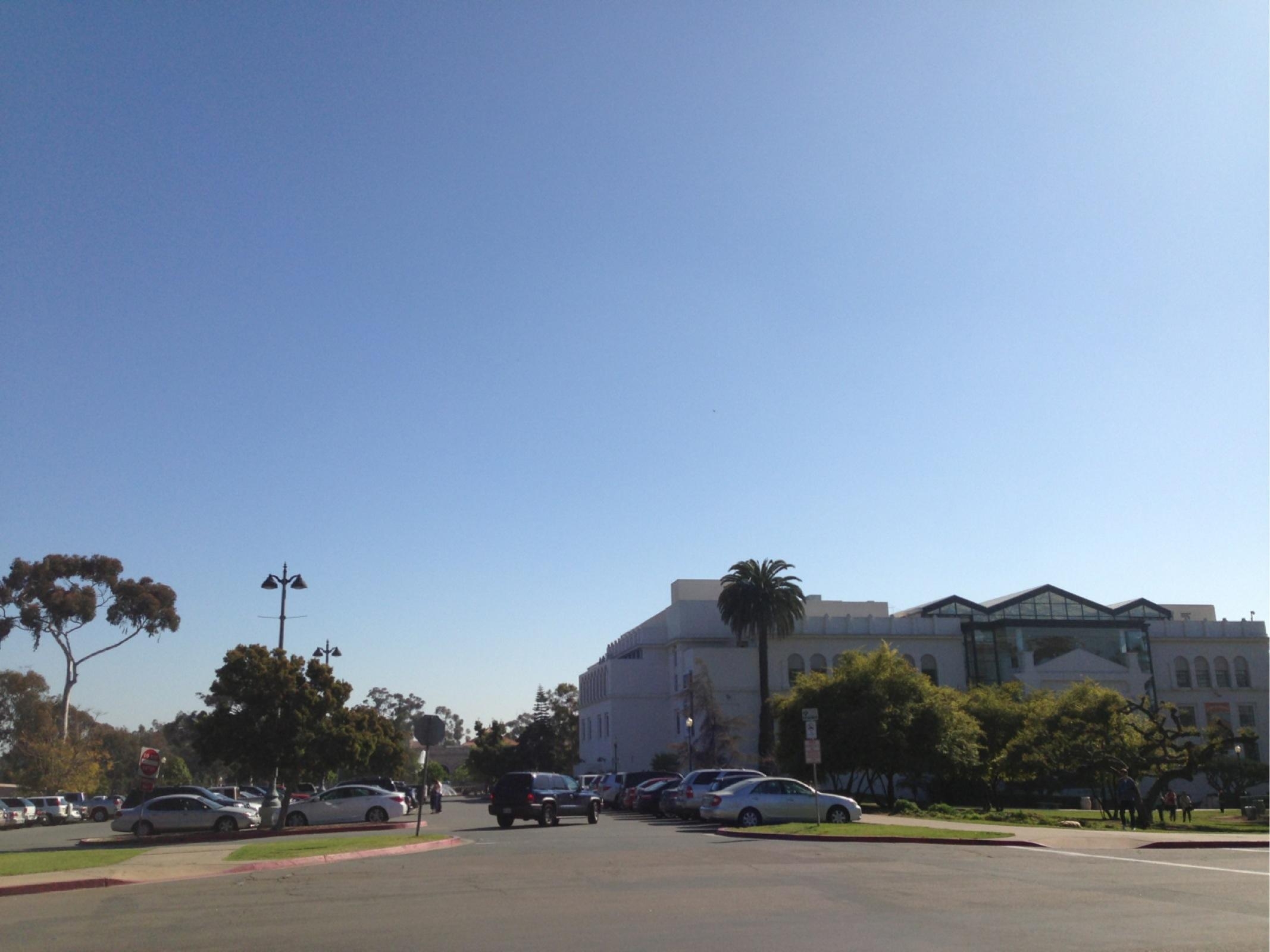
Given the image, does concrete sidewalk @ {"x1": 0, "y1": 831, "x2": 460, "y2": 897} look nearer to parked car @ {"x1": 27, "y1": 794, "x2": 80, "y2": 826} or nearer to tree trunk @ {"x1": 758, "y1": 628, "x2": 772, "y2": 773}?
parked car @ {"x1": 27, "y1": 794, "x2": 80, "y2": 826}

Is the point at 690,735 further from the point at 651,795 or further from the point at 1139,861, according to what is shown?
the point at 1139,861

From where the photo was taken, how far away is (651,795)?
4250 cm

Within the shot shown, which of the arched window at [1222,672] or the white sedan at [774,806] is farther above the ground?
the arched window at [1222,672]

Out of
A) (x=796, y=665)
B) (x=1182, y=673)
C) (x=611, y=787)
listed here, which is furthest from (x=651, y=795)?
(x=1182, y=673)

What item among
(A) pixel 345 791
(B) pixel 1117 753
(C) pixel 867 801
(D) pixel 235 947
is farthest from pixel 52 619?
(D) pixel 235 947

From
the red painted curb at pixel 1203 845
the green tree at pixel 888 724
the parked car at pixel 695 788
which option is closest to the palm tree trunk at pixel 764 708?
the green tree at pixel 888 724

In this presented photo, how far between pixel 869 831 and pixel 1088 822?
1310 centimetres

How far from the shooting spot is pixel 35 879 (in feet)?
56.4

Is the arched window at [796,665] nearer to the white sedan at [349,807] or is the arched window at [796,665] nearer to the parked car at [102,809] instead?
the parked car at [102,809]

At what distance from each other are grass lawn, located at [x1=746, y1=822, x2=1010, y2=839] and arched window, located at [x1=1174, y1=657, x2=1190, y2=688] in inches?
2495

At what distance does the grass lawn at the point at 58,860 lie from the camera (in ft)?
62.2

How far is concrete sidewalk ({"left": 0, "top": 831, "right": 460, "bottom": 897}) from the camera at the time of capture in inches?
660

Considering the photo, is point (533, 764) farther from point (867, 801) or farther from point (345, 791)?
point (345, 791)

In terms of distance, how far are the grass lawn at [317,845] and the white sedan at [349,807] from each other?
5.93m
